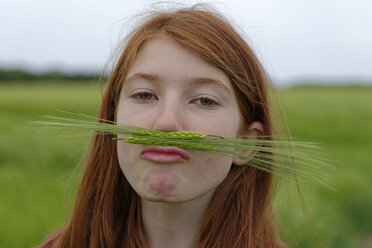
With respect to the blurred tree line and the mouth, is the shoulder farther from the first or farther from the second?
the blurred tree line

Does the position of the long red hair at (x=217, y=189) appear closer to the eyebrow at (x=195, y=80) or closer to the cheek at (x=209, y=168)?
the eyebrow at (x=195, y=80)

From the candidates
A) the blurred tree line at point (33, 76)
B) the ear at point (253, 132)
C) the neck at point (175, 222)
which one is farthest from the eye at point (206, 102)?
the blurred tree line at point (33, 76)

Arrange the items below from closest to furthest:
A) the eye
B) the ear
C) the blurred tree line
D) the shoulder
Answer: the eye → the ear → the shoulder → the blurred tree line

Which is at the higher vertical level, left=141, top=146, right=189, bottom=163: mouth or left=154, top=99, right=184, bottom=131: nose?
left=154, top=99, right=184, bottom=131: nose

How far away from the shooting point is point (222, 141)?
4.61 ft

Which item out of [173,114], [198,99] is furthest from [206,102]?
[173,114]

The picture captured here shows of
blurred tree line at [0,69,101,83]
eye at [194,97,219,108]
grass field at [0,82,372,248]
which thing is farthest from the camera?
blurred tree line at [0,69,101,83]

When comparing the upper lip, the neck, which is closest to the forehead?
the upper lip

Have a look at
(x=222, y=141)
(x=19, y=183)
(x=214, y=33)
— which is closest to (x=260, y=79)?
(x=214, y=33)

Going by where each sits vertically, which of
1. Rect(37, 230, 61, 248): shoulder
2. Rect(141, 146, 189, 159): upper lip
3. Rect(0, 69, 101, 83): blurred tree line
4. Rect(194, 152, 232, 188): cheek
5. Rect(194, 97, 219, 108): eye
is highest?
Rect(0, 69, 101, 83): blurred tree line

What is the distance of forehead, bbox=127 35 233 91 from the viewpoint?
4.78 feet

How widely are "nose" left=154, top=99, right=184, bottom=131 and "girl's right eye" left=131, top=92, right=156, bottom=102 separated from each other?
0.07 meters

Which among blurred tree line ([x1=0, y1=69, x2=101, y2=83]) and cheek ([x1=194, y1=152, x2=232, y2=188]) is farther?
blurred tree line ([x1=0, y1=69, x2=101, y2=83])

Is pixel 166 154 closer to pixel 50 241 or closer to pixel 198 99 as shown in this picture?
pixel 198 99
